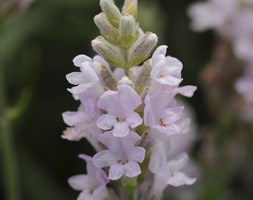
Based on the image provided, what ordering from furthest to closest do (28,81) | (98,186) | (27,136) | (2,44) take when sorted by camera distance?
(27,136), (2,44), (28,81), (98,186)

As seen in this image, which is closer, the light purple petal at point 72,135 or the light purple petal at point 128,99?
the light purple petal at point 128,99

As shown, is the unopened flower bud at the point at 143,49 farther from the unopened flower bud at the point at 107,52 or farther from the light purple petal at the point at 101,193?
the light purple petal at the point at 101,193

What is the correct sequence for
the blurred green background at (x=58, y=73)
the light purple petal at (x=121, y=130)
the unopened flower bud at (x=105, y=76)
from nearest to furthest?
the light purple petal at (x=121, y=130), the unopened flower bud at (x=105, y=76), the blurred green background at (x=58, y=73)

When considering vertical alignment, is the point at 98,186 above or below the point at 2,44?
below

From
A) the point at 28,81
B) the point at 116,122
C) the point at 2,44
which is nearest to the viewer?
the point at 116,122

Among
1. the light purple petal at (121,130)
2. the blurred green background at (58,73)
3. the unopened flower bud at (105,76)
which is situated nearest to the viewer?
the light purple petal at (121,130)

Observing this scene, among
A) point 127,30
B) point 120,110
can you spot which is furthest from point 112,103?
point 127,30

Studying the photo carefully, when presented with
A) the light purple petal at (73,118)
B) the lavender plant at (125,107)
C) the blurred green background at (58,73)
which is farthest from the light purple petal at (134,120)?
the blurred green background at (58,73)

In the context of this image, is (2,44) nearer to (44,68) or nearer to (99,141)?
(44,68)

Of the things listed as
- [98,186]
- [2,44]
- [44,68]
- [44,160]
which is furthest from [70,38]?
[98,186]
